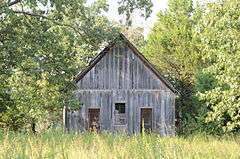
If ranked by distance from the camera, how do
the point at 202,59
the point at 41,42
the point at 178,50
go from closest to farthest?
the point at 41,42
the point at 202,59
the point at 178,50

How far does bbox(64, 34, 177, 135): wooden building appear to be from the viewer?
3297 cm

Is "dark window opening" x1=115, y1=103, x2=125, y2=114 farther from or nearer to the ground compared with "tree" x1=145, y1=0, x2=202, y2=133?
nearer to the ground

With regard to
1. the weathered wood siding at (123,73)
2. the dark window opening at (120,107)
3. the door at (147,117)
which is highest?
the weathered wood siding at (123,73)

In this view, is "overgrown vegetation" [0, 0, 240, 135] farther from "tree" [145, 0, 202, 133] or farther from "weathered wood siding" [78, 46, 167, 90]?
"tree" [145, 0, 202, 133]

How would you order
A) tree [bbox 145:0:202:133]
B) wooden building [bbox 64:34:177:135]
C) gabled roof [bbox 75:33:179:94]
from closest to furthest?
gabled roof [bbox 75:33:179:94]
wooden building [bbox 64:34:177:135]
tree [bbox 145:0:202:133]

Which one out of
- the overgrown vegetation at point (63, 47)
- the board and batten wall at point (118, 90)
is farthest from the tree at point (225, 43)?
the board and batten wall at point (118, 90)

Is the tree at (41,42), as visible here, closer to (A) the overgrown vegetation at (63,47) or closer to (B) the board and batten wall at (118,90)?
(A) the overgrown vegetation at (63,47)

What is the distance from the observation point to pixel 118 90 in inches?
1312

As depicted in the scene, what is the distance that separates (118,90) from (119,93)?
0.69 ft

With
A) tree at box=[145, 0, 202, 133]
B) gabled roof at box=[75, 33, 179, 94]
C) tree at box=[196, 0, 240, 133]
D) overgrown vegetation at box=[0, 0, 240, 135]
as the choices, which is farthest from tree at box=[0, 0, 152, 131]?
tree at box=[145, 0, 202, 133]

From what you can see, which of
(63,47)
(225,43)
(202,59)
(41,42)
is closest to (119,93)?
(202,59)

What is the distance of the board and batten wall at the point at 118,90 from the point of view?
3300 centimetres

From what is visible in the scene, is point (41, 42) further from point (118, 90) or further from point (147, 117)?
point (147, 117)

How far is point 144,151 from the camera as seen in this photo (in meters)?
7.23
